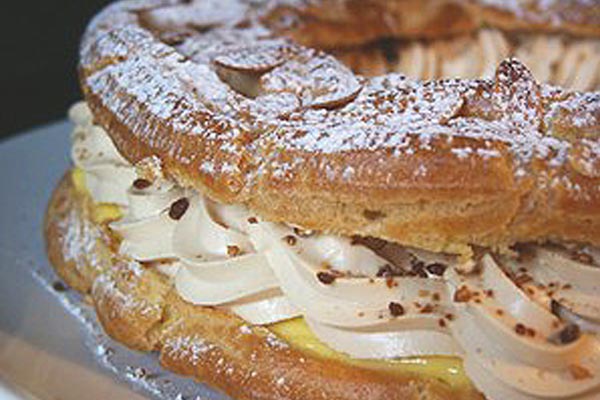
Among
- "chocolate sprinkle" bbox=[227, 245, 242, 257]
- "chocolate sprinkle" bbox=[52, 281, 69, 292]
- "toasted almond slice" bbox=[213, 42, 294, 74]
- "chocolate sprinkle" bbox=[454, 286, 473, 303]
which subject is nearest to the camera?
"chocolate sprinkle" bbox=[454, 286, 473, 303]

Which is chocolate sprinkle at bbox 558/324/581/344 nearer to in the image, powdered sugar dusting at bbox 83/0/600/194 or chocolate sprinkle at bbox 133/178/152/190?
powdered sugar dusting at bbox 83/0/600/194

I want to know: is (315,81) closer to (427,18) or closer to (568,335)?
(568,335)

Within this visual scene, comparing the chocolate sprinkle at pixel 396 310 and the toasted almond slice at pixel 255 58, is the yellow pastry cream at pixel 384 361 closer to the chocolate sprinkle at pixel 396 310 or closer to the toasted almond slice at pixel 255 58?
the chocolate sprinkle at pixel 396 310

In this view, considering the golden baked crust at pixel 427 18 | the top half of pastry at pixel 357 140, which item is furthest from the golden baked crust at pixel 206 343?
the golden baked crust at pixel 427 18

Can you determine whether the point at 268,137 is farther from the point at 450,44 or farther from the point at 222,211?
the point at 450,44

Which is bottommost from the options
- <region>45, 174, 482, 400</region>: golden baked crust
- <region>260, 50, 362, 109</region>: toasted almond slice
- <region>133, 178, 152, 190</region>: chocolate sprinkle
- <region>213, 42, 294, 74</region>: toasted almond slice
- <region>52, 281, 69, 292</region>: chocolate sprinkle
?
<region>52, 281, 69, 292</region>: chocolate sprinkle

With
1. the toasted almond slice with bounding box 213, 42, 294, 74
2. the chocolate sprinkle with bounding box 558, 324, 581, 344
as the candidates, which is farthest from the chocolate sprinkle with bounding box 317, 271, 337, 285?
the toasted almond slice with bounding box 213, 42, 294, 74

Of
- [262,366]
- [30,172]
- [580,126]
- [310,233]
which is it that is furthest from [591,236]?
[30,172]
